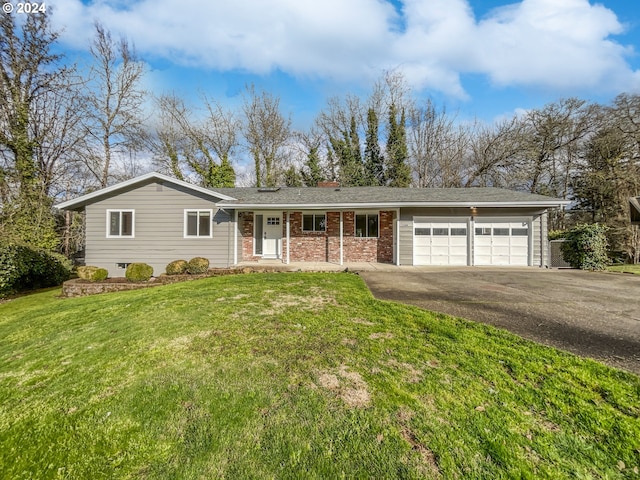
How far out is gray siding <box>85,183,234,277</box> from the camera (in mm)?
11875

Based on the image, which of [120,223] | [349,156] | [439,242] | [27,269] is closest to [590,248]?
[439,242]

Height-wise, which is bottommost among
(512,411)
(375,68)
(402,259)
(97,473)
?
(97,473)

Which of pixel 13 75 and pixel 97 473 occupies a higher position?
pixel 13 75

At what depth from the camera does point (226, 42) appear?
11305mm

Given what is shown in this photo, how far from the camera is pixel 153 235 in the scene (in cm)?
1195

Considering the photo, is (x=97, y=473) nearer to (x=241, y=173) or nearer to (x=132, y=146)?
(x=132, y=146)

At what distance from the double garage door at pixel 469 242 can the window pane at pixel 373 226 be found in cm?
180

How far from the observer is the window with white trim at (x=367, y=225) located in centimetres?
1323

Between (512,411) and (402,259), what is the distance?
9796 mm

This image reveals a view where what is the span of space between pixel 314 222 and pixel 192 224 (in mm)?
5445

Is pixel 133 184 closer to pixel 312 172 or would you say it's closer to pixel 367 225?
pixel 367 225

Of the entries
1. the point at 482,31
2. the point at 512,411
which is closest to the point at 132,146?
the point at 482,31

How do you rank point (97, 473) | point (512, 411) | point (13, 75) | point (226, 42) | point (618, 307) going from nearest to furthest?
point (97, 473) → point (512, 411) → point (618, 307) → point (226, 42) → point (13, 75)

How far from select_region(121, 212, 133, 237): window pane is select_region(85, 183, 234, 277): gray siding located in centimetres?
24
